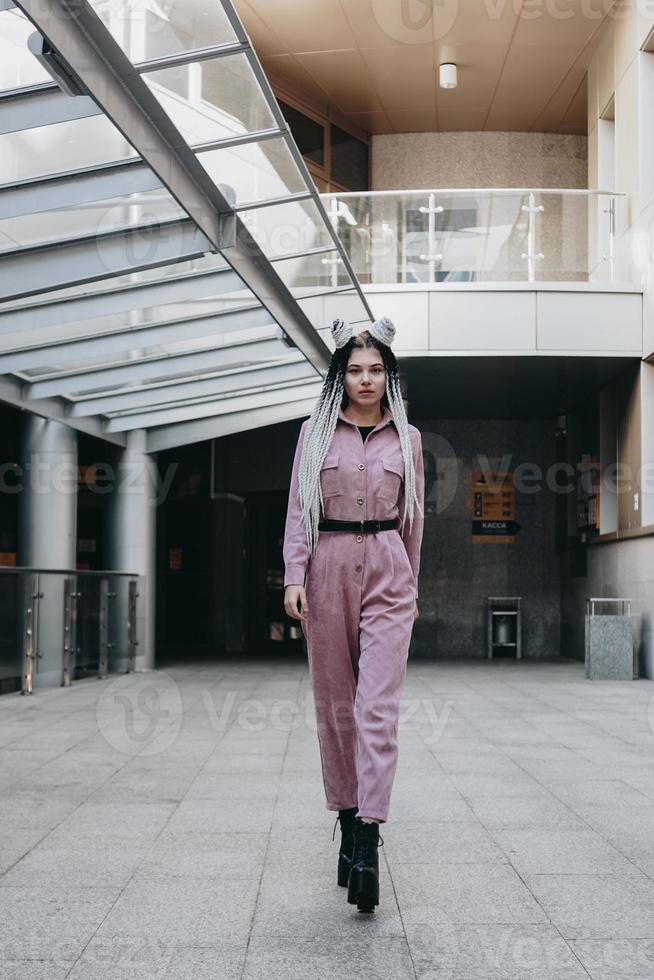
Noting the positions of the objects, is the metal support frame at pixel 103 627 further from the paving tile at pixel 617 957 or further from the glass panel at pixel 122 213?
the paving tile at pixel 617 957

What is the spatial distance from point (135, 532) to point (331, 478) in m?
10.4

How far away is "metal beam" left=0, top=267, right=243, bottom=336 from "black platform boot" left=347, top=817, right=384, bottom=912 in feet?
21.5

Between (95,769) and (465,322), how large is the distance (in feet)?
29.6

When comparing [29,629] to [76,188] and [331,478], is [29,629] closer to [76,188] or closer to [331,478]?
[76,188]

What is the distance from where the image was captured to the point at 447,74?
1703 centimetres

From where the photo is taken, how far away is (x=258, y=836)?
4426mm

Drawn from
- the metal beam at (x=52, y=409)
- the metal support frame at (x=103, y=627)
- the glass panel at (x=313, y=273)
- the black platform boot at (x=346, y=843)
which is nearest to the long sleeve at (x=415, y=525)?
the black platform boot at (x=346, y=843)

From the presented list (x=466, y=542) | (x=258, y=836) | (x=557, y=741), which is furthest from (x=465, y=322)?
(x=258, y=836)

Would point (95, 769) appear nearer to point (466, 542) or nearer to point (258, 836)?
point (258, 836)

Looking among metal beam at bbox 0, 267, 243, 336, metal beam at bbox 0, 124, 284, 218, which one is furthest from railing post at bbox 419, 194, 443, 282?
metal beam at bbox 0, 124, 284, 218

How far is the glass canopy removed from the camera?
5.73 meters

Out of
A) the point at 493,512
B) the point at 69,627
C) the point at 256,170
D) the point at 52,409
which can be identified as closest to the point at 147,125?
the point at 256,170

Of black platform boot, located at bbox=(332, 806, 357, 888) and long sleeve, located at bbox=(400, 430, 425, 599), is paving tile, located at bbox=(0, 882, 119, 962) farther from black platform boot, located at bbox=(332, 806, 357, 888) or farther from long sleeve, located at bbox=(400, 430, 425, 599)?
long sleeve, located at bbox=(400, 430, 425, 599)
